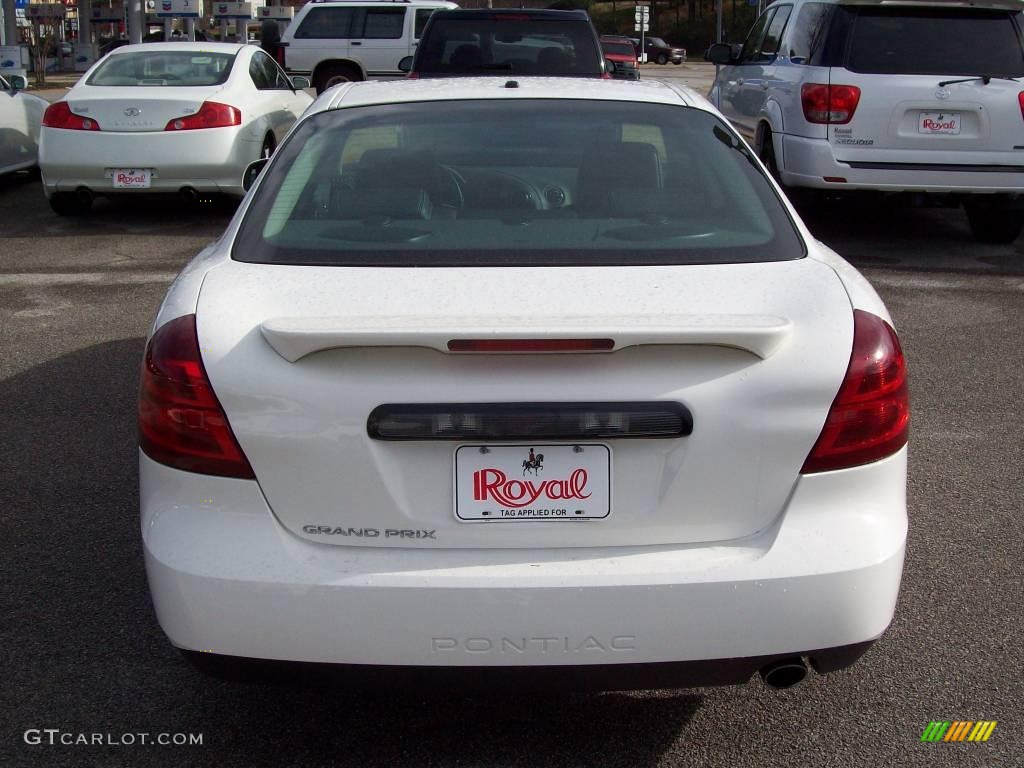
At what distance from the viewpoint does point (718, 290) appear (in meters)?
2.74

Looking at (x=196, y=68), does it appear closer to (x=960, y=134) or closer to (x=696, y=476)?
(x=960, y=134)

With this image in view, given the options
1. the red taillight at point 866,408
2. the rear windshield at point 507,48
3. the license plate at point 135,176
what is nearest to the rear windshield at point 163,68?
the license plate at point 135,176

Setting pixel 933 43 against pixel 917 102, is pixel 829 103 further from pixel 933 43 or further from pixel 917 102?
pixel 933 43

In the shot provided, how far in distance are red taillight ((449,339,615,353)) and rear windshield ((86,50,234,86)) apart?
916 cm

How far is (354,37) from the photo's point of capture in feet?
70.4

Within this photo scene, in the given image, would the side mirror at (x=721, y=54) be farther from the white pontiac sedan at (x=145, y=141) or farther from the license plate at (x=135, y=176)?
the license plate at (x=135, y=176)

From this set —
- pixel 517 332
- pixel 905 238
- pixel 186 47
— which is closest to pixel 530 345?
pixel 517 332

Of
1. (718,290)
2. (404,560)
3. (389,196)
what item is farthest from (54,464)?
(718,290)

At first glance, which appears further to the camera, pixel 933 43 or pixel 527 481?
pixel 933 43

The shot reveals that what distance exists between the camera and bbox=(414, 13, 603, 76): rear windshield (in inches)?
455

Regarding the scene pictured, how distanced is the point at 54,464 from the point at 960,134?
6871 millimetres

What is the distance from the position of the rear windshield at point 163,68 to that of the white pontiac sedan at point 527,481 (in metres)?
8.92

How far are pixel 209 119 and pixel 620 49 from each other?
21377 millimetres

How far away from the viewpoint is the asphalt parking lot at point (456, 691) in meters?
3.01
